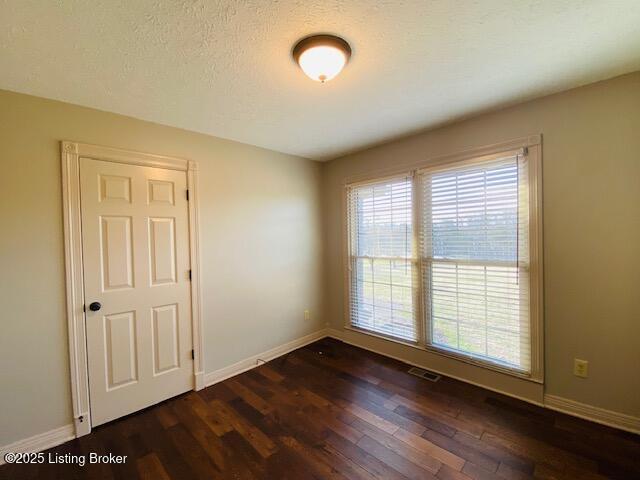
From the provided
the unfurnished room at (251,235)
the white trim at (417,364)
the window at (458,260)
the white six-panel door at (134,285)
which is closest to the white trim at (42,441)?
the unfurnished room at (251,235)

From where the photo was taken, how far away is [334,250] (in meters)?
3.66

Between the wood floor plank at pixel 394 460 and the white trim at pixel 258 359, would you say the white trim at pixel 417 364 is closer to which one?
the white trim at pixel 258 359

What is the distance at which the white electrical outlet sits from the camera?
6.48 feet

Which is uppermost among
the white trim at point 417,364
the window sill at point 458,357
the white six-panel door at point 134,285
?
the white six-panel door at point 134,285

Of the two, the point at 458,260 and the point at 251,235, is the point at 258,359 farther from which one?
the point at 458,260

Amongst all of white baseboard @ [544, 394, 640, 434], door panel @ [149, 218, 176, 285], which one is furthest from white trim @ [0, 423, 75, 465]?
white baseboard @ [544, 394, 640, 434]

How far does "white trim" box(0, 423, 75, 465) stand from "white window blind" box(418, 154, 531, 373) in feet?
9.91

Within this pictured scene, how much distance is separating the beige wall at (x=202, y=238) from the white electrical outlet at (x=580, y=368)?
2539mm

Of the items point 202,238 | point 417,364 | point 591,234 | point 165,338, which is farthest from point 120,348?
point 591,234

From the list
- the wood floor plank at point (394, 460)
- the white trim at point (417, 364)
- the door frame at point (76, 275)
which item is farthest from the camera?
the white trim at point (417, 364)

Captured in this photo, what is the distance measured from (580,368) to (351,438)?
1.75 metres

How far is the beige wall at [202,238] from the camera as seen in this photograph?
1.78m

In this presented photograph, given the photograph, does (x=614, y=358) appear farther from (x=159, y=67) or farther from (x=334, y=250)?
(x=159, y=67)

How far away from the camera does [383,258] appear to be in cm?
312
